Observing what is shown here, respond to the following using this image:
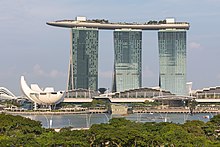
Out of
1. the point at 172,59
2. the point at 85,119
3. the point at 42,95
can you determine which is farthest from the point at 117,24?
the point at 85,119

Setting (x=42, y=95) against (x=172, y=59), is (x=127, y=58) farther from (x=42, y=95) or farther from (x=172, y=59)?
(x=42, y=95)

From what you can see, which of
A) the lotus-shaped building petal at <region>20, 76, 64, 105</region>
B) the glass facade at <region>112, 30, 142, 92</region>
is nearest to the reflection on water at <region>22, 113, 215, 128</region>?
the lotus-shaped building petal at <region>20, 76, 64, 105</region>

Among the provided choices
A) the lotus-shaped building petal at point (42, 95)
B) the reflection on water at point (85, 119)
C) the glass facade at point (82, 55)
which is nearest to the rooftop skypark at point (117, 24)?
the glass facade at point (82, 55)

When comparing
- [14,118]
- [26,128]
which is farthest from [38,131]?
[14,118]

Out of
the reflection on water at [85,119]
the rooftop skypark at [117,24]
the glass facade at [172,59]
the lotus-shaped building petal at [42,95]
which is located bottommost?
the reflection on water at [85,119]

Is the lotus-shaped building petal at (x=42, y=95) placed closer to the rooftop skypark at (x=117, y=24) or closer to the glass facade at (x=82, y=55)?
the glass facade at (x=82, y=55)

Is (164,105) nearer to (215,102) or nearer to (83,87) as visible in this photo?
(215,102)

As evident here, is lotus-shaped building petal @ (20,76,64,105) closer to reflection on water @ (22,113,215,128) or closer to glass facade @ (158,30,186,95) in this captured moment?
reflection on water @ (22,113,215,128)
